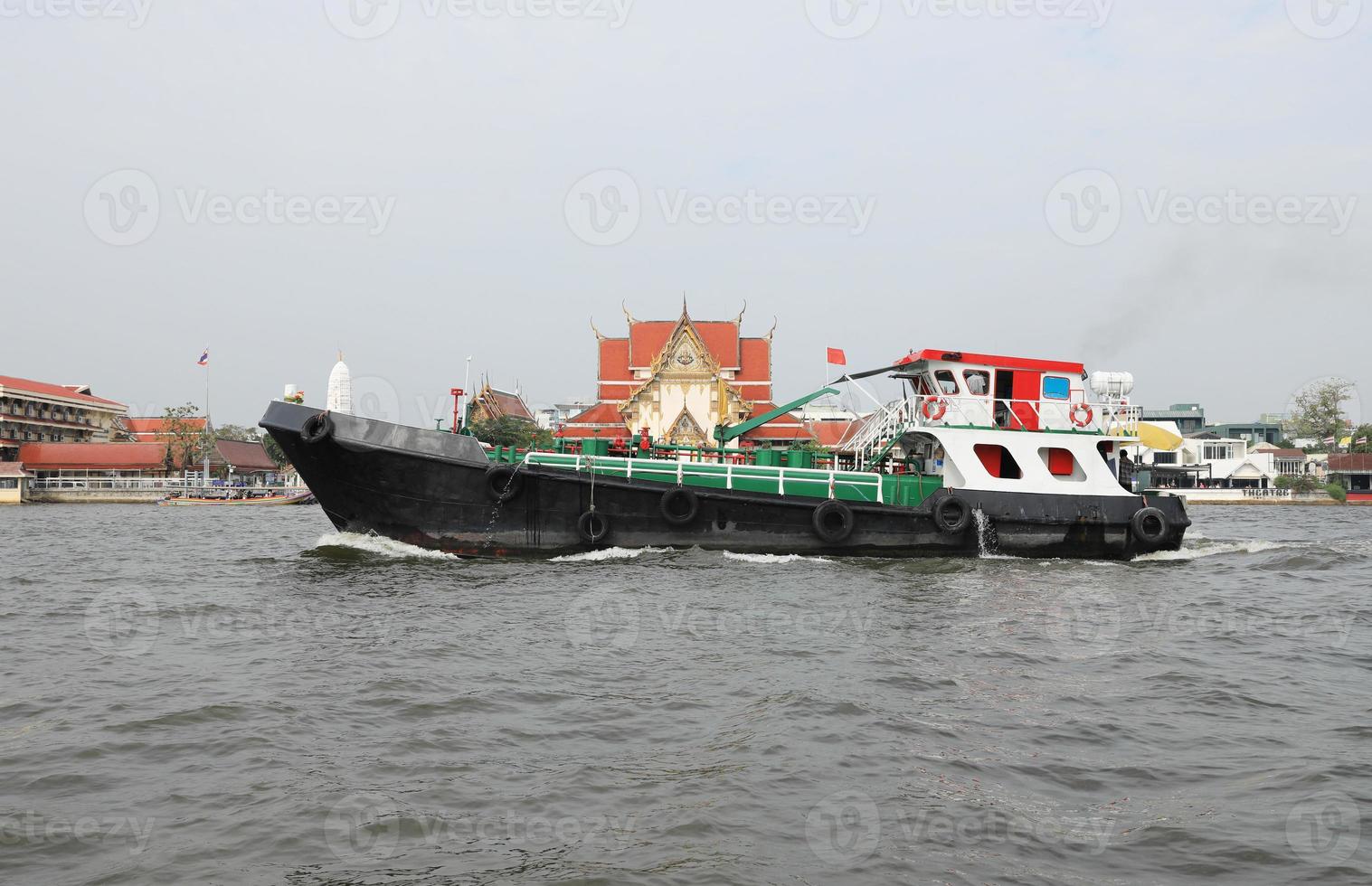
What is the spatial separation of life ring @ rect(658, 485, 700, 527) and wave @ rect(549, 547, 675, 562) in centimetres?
61

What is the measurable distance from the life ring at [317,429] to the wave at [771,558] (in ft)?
24.0

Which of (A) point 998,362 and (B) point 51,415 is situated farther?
(B) point 51,415

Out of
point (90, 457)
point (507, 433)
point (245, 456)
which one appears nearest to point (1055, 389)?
point (507, 433)

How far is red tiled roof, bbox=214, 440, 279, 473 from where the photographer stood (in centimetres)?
6875

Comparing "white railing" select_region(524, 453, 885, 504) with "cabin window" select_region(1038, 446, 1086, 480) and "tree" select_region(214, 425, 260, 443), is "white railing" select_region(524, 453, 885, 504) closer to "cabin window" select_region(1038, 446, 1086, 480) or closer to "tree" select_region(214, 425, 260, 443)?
"cabin window" select_region(1038, 446, 1086, 480)

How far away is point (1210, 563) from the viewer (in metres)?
19.8

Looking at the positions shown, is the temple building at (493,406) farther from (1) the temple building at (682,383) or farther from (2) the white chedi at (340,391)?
(2) the white chedi at (340,391)

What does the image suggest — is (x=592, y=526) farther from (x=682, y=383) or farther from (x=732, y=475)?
(x=682, y=383)

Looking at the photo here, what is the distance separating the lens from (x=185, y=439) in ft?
211

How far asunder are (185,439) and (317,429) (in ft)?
179

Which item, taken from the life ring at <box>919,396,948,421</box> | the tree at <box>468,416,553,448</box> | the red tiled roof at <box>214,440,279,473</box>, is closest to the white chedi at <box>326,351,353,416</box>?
the life ring at <box>919,396,948,421</box>

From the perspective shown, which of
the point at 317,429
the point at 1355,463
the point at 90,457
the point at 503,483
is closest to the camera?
the point at 317,429

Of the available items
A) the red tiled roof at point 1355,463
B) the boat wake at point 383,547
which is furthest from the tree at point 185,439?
the red tiled roof at point 1355,463

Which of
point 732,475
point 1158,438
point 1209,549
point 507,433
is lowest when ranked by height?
point 1209,549
